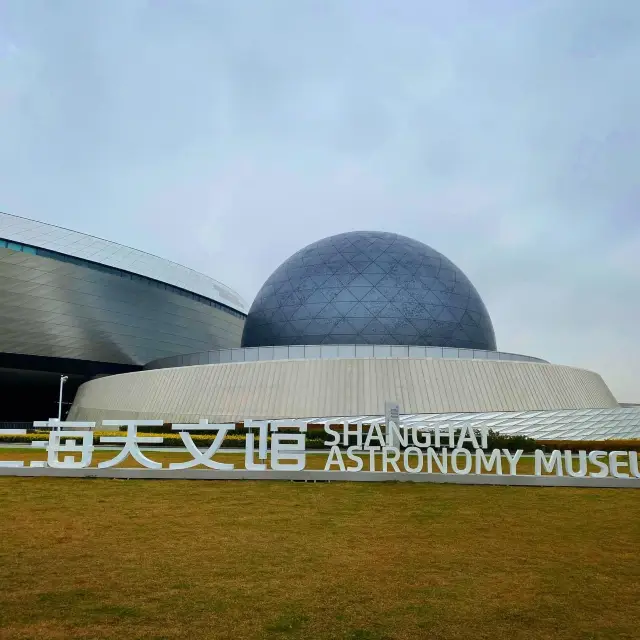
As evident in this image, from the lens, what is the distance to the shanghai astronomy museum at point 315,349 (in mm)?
28953

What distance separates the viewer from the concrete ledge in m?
14.4

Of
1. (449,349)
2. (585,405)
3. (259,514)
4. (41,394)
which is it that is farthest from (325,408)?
(41,394)

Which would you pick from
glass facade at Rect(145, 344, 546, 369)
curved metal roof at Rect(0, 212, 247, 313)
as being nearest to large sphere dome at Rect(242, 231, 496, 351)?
glass facade at Rect(145, 344, 546, 369)

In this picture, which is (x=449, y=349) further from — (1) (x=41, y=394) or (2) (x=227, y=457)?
(1) (x=41, y=394)

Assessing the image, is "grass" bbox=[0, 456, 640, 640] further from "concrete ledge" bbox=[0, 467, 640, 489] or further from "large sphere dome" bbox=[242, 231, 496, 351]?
"large sphere dome" bbox=[242, 231, 496, 351]

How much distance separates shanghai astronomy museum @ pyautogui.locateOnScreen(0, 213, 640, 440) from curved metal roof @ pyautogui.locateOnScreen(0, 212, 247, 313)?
5.9 inches

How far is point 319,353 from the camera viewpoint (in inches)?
1247

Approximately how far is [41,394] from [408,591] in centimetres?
5699

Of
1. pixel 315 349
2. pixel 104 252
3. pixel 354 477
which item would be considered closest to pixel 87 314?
pixel 104 252

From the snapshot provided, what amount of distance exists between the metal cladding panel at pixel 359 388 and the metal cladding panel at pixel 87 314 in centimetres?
1679

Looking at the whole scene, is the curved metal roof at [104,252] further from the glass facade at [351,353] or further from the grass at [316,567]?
the grass at [316,567]

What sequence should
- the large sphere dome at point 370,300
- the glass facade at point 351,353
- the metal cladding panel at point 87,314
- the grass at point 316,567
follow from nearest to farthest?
the grass at point 316,567
the glass facade at point 351,353
the large sphere dome at point 370,300
the metal cladding panel at point 87,314

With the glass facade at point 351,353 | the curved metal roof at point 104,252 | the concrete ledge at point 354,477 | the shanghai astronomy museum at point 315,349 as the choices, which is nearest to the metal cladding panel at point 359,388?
the shanghai astronomy museum at point 315,349

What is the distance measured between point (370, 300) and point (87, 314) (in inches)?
943
